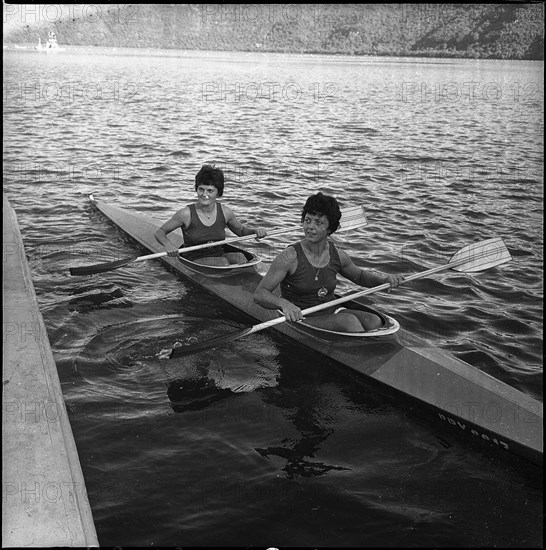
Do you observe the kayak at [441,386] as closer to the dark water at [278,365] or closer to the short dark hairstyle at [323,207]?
the dark water at [278,365]

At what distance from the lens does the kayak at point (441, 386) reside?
15.7 ft

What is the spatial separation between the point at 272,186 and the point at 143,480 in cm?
1097

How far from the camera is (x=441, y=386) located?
527cm

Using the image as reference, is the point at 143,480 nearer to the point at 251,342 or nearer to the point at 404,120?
the point at 251,342

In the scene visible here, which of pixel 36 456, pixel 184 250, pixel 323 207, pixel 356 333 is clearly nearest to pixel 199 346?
pixel 356 333

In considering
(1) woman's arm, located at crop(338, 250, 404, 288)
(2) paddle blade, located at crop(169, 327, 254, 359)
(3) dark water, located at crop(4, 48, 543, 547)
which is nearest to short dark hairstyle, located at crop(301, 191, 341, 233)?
(1) woman's arm, located at crop(338, 250, 404, 288)

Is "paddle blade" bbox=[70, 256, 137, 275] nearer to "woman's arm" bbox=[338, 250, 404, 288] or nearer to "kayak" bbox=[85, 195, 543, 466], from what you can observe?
"kayak" bbox=[85, 195, 543, 466]

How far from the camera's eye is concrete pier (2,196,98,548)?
3233mm

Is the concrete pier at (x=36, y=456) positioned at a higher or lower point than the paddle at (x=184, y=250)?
lower

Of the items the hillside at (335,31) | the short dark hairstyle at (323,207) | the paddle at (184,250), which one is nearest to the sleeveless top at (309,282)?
the short dark hairstyle at (323,207)

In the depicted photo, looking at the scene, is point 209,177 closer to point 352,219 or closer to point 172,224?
point 172,224

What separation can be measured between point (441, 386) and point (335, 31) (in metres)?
81.7

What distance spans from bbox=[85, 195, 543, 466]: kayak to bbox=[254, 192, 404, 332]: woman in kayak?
0.14 m

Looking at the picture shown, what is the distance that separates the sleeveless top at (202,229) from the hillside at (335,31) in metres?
42.3
